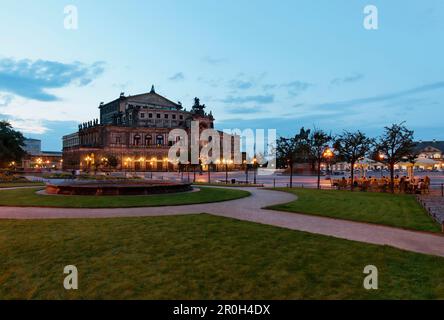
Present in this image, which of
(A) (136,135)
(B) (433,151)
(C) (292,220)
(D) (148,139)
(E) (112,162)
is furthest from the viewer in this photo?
(B) (433,151)

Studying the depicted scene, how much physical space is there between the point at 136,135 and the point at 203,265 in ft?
380

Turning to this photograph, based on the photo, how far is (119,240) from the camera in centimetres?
1107

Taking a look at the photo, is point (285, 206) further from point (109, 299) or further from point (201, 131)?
point (201, 131)

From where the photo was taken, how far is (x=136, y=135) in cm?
11925

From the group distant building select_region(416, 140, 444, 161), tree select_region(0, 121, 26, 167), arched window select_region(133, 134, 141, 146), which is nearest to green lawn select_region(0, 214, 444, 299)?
tree select_region(0, 121, 26, 167)

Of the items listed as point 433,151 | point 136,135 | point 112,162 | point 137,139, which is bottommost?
point 112,162

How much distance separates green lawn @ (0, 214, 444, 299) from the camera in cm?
689

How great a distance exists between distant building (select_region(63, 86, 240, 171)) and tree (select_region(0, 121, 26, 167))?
36257mm

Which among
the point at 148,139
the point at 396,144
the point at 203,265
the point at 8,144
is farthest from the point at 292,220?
the point at 148,139

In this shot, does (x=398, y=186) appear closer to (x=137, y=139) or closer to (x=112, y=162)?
(x=112, y=162)

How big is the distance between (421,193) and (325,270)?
86.5 ft

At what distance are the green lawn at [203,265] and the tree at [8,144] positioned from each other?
54592 mm

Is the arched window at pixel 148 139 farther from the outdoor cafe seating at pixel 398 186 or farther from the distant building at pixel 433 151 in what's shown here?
the distant building at pixel 433 151

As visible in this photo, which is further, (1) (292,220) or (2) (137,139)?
(2) (137,139)
